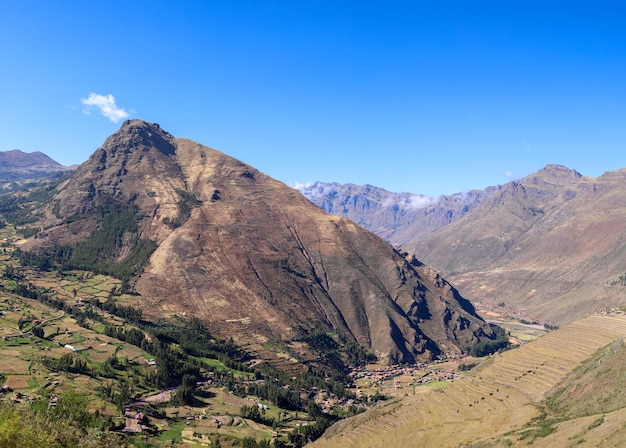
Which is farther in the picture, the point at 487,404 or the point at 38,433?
the point at 487,404

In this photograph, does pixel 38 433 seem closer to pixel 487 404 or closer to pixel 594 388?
pixel 487 404

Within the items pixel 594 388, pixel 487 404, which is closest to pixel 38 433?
pixel 487 404

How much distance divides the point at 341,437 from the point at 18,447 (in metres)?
88.9

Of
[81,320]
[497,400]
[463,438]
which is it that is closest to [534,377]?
[497,400]

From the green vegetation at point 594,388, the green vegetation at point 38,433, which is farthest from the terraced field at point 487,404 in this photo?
the green vegetation at point 38,433

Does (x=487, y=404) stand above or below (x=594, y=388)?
below

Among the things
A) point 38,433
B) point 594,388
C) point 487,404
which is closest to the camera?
point 38,433

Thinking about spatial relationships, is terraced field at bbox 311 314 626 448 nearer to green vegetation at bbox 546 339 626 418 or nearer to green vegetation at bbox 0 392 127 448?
green vegetation at bbox 546 339 626 418

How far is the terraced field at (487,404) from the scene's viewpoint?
95.9m

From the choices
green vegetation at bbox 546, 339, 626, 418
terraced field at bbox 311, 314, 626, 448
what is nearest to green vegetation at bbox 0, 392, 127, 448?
terraced field at bbox 311, 314, 626, 448

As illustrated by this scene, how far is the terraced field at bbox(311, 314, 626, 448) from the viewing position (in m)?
Answer: 95.9

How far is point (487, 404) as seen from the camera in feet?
362

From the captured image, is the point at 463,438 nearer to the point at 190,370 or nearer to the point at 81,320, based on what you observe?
the point at 190,370

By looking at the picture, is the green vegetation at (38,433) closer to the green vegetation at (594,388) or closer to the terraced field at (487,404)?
the terraced field at (487,404)
